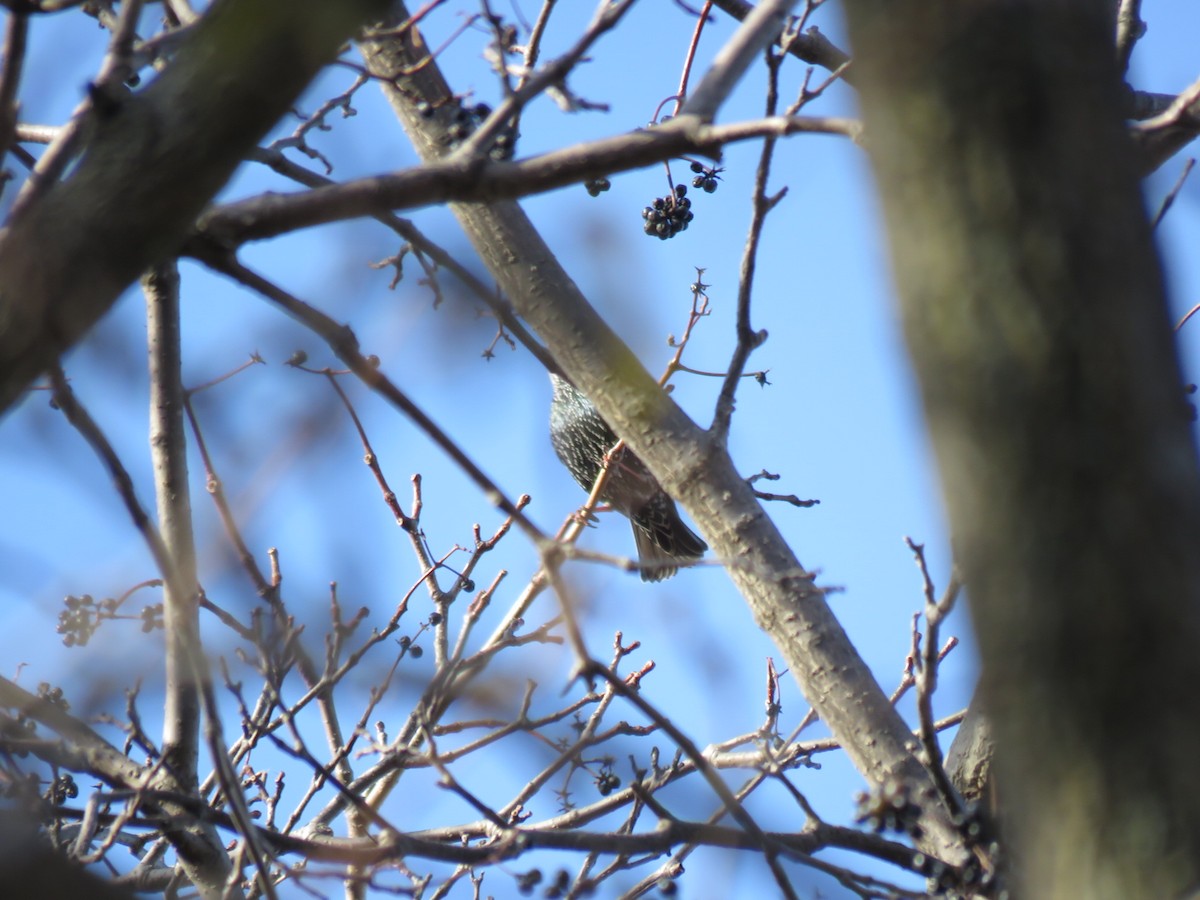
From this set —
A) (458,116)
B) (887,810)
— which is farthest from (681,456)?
(887,810)

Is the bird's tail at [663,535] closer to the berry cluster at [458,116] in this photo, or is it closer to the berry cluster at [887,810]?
the berry cluster at [458,116]

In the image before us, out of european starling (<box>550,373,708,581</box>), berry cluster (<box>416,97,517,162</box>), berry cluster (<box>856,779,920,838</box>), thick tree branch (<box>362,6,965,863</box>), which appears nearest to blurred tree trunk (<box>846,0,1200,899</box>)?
berry cluster (<box>856,779,920,838</box>)

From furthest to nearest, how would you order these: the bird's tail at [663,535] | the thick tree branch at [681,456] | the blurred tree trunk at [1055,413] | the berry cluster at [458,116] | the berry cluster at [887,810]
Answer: the bird's tail at [663,535] → the berry cluster at [458,116] → the thick tree branch at [681,456] → the berry cluster at [887,810] → the blurred tree trunk at [1055,413]

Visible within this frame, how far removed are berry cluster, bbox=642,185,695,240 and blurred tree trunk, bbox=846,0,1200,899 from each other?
3.45 m

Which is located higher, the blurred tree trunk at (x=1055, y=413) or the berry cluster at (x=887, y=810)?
the berry cluster at (x=887, y=810)

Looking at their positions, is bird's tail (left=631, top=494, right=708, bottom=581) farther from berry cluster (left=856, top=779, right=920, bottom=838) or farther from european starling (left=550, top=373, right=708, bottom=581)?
berry cluster (left=856, top=779, right=920, bottom=838)

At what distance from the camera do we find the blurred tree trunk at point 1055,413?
0.85 m

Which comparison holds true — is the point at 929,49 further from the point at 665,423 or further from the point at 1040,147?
the point at 665,423

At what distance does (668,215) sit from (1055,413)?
359cm

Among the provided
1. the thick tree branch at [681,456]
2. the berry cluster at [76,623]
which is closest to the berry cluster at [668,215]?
the thick tree branch at [681,456]

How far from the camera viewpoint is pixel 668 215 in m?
4.36

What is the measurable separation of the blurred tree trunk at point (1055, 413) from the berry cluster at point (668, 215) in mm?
3446

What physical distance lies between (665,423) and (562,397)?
4958 millimetres

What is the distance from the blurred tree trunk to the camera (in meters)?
0.85
